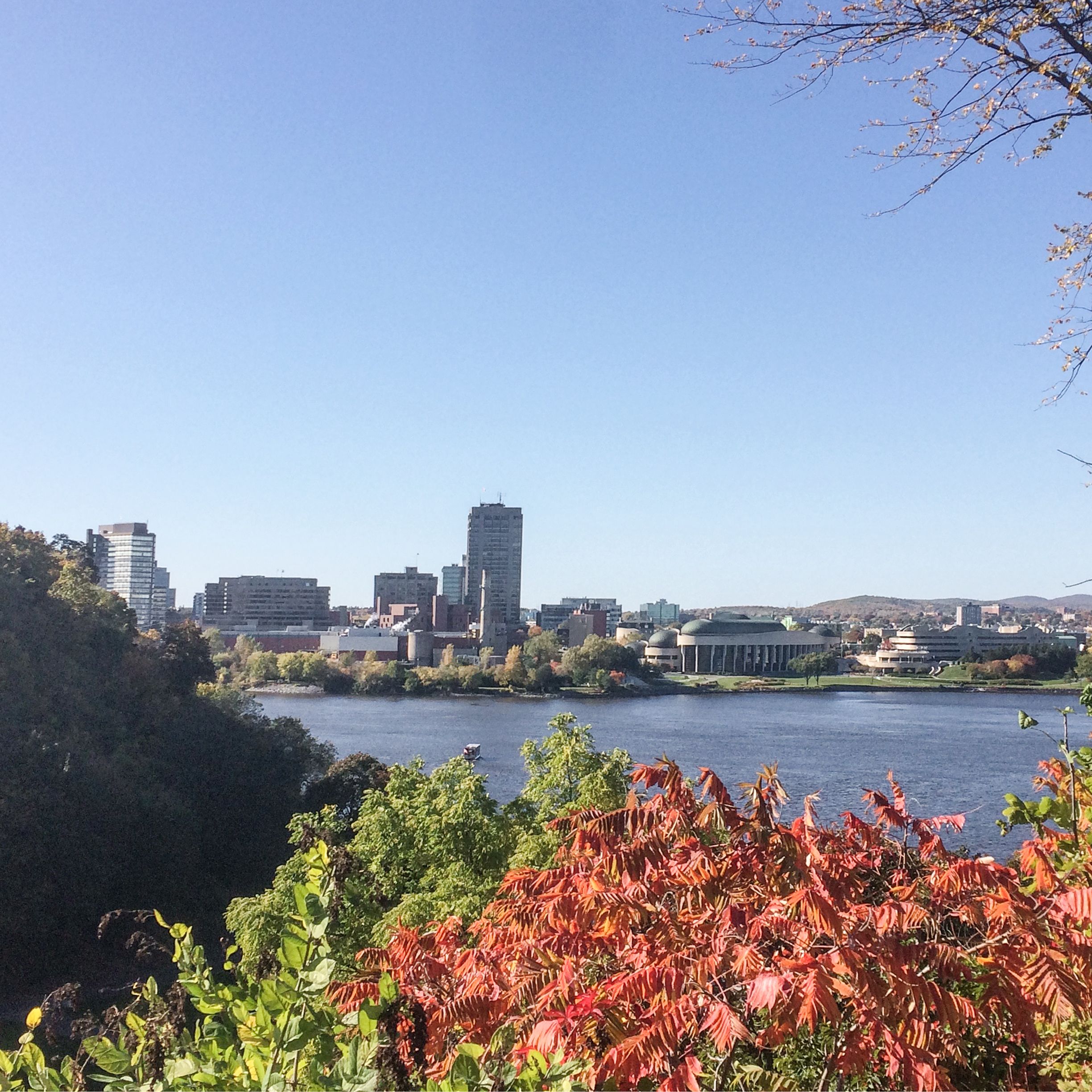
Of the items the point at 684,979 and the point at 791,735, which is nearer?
the point at 684,979

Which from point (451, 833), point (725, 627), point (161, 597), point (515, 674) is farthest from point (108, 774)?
point (161, 597)

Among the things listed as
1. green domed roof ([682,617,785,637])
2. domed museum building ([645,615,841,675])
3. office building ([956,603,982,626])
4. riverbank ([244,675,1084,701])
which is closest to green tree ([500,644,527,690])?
riverbank ([244,675,1084,701])

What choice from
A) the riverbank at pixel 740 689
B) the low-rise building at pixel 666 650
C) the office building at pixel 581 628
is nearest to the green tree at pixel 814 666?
the riverbank at pixel 740 689

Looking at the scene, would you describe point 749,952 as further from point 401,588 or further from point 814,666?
point 401,588

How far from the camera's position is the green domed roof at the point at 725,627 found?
83.7 metres

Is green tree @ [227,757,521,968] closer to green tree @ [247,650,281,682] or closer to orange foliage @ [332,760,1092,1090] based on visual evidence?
orange foliage @ [332,760,1092,1090]

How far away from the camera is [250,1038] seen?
2.11m

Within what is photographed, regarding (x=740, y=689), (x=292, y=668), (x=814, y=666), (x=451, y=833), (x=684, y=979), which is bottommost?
(x=740, y=689)

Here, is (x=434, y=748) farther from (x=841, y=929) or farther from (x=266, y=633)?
(x=266, y=633)

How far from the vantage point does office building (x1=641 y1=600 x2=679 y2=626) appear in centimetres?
15800

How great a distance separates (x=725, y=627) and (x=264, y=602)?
2009 inches

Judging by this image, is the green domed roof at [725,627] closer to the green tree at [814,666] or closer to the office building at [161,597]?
the green tree at [814,666]

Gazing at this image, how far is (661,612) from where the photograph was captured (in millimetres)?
164750

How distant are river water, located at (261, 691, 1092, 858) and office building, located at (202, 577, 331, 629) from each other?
52.6m
